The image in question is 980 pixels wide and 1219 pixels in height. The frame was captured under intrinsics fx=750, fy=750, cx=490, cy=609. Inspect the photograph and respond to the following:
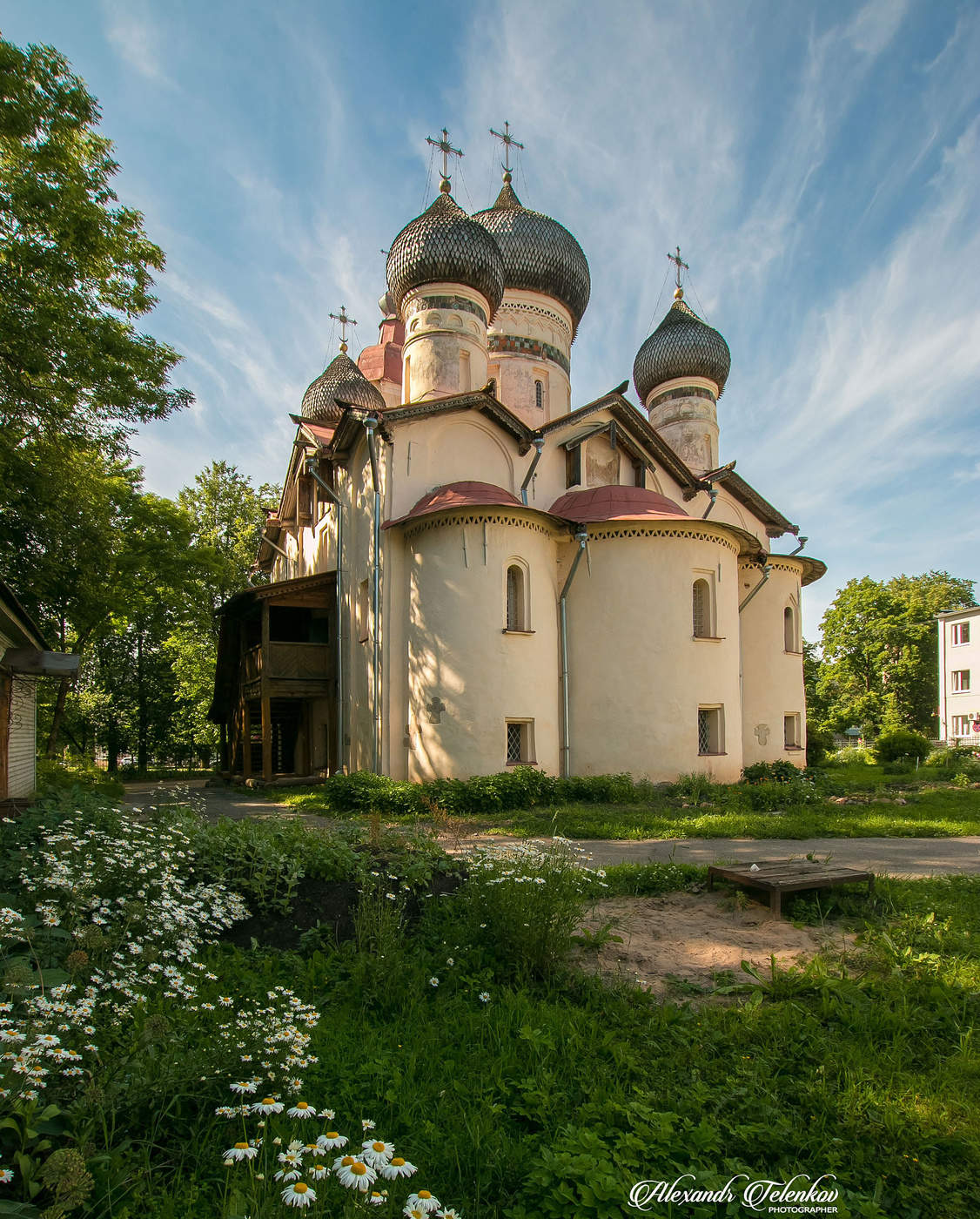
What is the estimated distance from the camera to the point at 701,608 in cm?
1644

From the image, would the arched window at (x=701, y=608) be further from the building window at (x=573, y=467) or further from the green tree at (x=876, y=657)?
the green tree at (x=876, y=657)

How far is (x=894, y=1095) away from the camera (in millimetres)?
3170

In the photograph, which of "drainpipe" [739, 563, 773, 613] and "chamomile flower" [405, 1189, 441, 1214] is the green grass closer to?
"drainpipe" [739, 563, 773, 613]

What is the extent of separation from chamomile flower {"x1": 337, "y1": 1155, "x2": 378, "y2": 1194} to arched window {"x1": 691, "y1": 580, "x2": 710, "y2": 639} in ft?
48.3

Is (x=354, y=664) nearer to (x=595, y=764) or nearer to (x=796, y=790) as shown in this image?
(x=595, y=764)

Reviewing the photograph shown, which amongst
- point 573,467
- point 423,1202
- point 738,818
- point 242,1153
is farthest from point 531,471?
point 423,1202

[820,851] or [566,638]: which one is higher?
[566,638]

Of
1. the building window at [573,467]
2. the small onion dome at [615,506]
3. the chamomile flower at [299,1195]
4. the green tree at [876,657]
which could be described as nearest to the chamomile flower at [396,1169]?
the chamomile flower at [299,1195]

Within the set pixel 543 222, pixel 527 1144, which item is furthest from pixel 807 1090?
pixel 543 222

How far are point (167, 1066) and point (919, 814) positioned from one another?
12.4 metres

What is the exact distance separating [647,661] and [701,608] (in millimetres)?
2030

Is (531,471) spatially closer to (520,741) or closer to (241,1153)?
(520,741)

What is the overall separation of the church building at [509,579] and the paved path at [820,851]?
5256mm

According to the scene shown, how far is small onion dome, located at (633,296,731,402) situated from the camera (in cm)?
2344
